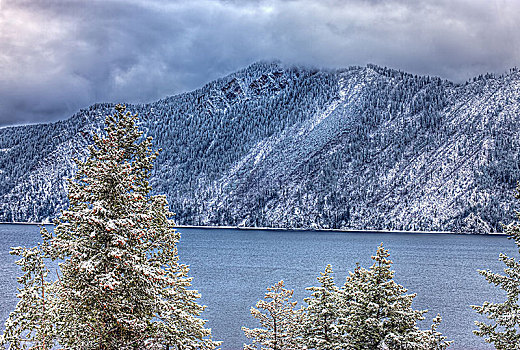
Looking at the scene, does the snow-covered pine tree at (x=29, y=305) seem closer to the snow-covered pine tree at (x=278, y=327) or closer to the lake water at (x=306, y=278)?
the snow-covered pine tree at (x=278, y=327)

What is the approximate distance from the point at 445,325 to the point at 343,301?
47.1 metres

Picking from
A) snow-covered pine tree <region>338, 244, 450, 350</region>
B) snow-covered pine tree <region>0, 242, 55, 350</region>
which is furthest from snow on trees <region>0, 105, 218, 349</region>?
snow-covered pine tree <region>338, 244, 450, 350</region>

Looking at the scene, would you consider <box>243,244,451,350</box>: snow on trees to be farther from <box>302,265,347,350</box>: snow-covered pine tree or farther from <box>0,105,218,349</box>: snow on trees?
<box>0,105,218,349</box>: snow on trees

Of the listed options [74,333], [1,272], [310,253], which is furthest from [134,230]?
[310,253]

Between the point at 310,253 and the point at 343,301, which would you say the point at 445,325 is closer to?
the point at 343,301

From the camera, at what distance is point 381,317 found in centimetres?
2414

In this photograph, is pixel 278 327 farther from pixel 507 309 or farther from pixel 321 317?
pixel 507 309

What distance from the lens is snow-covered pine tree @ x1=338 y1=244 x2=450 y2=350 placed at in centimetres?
2347

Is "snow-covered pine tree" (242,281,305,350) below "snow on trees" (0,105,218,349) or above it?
below

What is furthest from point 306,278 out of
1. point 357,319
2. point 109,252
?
point 109,252

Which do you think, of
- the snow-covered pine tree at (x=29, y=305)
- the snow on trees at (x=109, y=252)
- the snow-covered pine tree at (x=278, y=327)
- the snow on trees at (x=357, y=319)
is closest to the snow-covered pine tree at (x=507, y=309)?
the snow on trees at (x=357, y=319)

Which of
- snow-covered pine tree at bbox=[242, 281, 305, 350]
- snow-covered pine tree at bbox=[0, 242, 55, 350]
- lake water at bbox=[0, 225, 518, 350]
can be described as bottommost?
lake water at bbox=[0, 225, 518, 350]

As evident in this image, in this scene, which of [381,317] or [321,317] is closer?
[381,317]

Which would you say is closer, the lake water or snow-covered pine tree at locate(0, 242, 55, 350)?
snow-covered pine tree at locate(0, 242, 55, 350)
